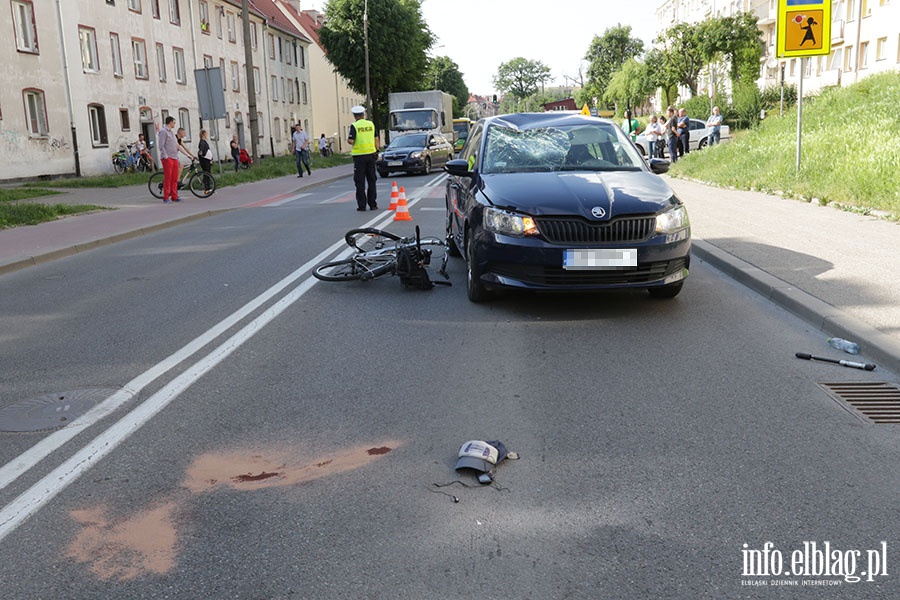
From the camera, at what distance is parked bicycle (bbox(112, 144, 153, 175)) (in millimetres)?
36906

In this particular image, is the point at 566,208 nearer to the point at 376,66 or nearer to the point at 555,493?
the point at 555,493

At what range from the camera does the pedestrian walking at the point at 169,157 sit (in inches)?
791

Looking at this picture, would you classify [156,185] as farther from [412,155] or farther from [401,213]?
[412,155]

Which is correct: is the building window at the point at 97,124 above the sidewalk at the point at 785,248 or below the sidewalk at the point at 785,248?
above

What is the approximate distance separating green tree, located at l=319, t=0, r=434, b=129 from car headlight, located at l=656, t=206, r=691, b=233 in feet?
190

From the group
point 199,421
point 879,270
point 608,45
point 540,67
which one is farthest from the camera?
point 540,67

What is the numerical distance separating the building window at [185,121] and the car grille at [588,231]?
4153cm

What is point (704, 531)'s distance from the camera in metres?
3.27

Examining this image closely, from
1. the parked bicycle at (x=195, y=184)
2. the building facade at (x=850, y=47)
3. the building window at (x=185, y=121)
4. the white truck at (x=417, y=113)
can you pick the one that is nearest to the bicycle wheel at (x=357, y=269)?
the parked bicycle at (x=195, y=184)

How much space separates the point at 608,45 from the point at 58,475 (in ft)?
379

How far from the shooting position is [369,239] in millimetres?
9867

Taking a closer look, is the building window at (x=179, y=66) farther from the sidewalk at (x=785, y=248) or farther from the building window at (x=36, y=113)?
the sidewalk at (x=785, y=248)

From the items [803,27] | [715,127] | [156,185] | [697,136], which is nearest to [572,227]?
[803,27]

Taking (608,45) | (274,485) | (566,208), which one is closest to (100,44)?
(566,208)
